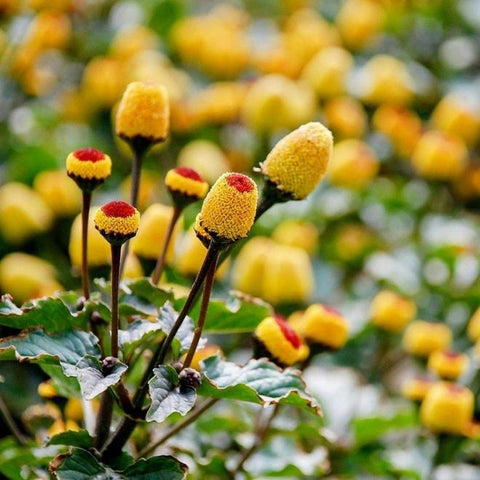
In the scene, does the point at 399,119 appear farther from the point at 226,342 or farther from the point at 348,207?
the point at 226,342

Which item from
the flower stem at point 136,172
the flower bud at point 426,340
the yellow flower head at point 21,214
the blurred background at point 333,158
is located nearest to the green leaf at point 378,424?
the blurred background at point 333,158

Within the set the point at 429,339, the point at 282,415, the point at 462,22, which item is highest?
the point at 462,22

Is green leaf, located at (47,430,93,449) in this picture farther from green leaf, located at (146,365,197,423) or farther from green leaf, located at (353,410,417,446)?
green leaf, located at (353,410,417,446)

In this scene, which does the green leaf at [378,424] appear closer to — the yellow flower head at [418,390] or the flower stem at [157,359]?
the yellow flower head at [418,390]

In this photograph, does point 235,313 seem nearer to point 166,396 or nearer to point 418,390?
point 166,396

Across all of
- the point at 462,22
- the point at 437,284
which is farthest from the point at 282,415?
the point at 462,22

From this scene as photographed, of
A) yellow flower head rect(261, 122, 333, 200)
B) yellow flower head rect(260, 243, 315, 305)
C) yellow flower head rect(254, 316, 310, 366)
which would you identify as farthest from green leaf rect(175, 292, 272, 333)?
yellow flower head rect(260, 243, 315, 305)
